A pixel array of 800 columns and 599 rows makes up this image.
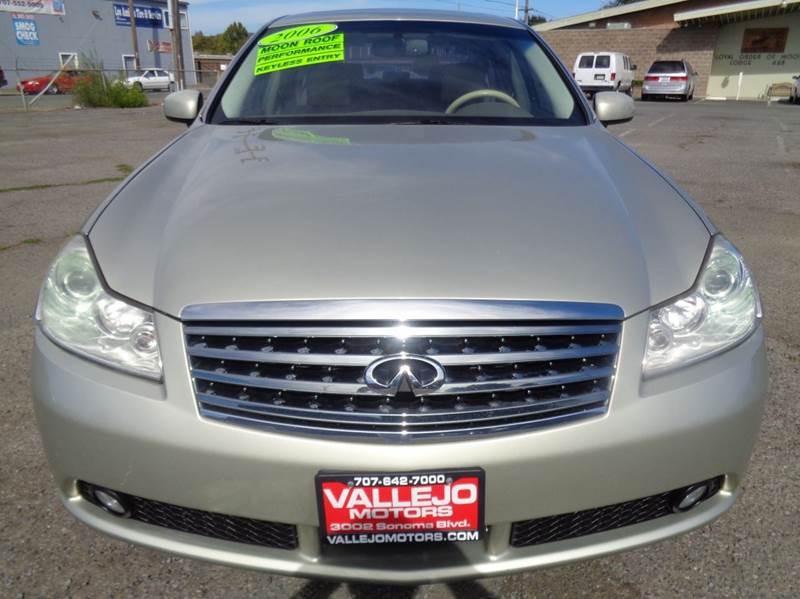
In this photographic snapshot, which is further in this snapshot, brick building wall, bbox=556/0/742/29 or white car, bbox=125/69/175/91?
white car, bbox=125/69/175/91

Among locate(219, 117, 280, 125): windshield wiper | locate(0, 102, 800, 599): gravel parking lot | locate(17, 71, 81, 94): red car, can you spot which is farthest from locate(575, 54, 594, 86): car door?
locate(219, 117, 280, 125): windshield wiper

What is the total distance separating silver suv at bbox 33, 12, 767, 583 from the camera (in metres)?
1.39

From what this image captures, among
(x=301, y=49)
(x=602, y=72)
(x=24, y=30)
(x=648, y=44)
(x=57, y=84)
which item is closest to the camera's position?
(x=301, y=49)

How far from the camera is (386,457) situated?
1.36m

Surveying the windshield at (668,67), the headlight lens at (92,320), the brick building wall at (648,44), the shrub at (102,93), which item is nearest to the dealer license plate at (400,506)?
the headlight lens at (92,320)

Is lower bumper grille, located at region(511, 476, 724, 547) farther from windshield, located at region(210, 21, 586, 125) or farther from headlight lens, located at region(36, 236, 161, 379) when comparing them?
windshield, located at region(210, 21, 586, 125)

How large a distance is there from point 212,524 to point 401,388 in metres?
0.56

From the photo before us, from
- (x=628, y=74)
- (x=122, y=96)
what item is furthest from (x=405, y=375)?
(x=628, y=74)

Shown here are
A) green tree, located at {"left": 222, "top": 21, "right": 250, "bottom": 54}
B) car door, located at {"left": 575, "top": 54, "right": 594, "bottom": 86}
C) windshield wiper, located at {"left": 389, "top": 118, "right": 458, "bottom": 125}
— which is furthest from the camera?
green tree, located at {"left": 222, "top": 21, "right": 250, "bottom": 54}

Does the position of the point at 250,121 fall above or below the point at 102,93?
above

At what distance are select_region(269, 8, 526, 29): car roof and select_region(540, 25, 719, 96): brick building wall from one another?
27680mm

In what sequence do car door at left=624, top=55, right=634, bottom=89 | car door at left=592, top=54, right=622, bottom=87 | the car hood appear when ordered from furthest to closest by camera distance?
car door at left=624, top=55, right=634, bottom=89
car door at left=592, top=54, right=622, bottom=87
the car hood

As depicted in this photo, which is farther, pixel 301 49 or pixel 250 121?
pixel 301 49

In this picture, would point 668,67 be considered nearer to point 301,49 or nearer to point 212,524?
point 301,49
